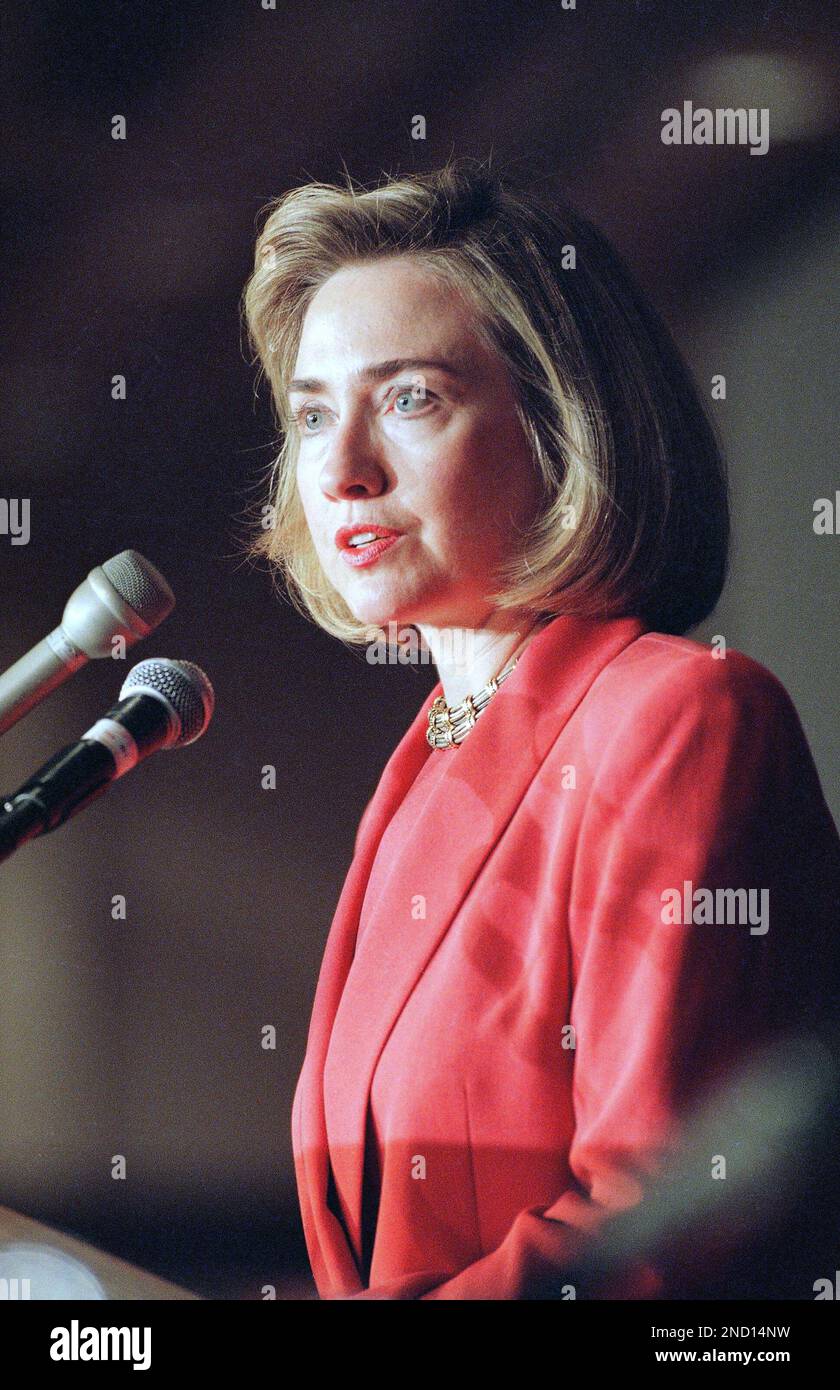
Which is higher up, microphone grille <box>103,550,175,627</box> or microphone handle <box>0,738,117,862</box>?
microphone grille <box>103,550,175,627</box>

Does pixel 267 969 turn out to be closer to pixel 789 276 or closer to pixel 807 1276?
pixel 807 1276

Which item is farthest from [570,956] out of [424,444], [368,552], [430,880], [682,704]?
[424,444]

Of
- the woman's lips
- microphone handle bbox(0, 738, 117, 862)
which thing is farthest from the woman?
microphone handle bbox(0, 738, 117, 862)

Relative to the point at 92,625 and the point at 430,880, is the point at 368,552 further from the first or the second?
the point at 92,625

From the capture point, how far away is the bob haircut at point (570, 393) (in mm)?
2096

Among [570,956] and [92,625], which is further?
[570,956]

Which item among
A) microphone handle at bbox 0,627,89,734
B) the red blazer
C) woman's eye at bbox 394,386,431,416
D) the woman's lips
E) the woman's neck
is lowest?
the red blazer

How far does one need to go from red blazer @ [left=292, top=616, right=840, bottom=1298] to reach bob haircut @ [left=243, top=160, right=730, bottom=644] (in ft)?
0.32

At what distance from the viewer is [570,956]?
6.50 ft

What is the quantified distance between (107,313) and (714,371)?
3.17 ft

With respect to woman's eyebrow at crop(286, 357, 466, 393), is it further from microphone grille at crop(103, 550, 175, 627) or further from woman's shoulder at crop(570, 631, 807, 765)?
microphone grille at crop(103, 550, 175, 627)

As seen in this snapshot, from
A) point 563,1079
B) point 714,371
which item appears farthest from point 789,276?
point 563,1079

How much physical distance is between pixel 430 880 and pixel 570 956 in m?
0.23

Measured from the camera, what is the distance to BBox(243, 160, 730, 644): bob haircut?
2.10m
